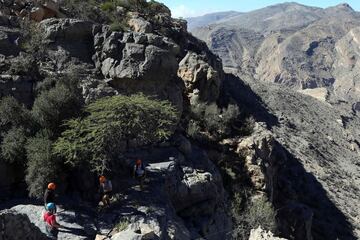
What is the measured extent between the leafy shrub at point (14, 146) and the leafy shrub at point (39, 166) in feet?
0.87

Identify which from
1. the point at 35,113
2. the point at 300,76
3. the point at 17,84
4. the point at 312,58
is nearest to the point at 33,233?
the point at 35,113

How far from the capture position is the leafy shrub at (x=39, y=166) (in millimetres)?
14562

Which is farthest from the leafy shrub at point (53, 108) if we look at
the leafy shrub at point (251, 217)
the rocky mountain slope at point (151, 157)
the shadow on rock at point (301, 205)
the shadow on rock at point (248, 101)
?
the shadow on rock at point (248, 101)

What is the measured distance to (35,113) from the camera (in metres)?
16.0

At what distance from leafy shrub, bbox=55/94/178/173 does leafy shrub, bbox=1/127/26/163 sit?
1108mm

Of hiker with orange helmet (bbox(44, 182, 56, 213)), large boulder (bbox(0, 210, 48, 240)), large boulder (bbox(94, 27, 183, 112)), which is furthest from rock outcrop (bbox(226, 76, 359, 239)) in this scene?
large boulder (bbox(0, 210, 48, 240))

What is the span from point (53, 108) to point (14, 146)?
1886 millimetres

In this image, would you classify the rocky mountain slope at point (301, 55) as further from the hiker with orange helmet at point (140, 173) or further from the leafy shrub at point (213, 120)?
the hiker with orange helmet at point (140, 173)

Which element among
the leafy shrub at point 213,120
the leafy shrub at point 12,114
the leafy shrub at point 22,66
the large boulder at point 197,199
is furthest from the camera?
the leafy shrub at point 213,120

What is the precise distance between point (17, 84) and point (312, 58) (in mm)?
164485

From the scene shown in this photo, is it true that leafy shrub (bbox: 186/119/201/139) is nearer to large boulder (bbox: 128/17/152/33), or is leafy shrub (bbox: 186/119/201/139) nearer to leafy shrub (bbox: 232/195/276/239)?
leafy shrub (bbox: 232/195/276/239)

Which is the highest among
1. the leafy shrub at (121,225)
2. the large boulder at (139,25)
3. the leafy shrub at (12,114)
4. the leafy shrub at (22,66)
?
the large boulder at (139,25)

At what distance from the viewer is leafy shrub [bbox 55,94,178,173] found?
1528cm

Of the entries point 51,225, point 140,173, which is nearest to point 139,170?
point 140,173
